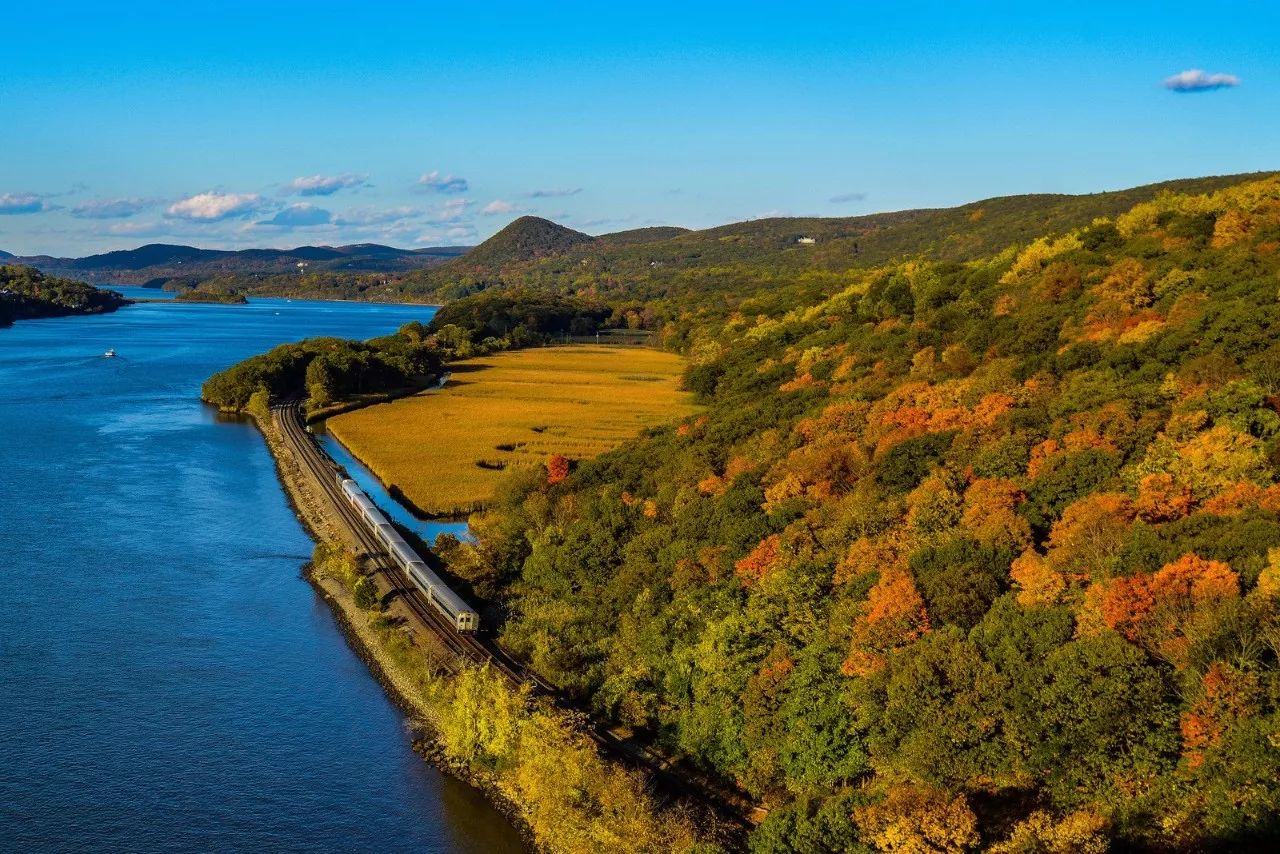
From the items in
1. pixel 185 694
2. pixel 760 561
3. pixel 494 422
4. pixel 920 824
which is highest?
pixel 760 561

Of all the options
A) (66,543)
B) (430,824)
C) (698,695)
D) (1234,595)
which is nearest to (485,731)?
(430,824)

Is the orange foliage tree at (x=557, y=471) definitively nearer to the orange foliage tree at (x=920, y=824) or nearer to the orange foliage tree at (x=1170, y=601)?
the orange foliage tree at (x=1170, y=601)

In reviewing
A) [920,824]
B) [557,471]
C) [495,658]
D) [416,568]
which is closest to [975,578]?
[920,824]

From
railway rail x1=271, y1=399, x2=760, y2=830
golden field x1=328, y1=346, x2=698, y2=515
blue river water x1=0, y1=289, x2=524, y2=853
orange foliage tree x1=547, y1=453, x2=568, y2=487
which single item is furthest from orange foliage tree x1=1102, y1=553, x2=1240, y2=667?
golden field x1=328, y1=346, x2=698, y2=515

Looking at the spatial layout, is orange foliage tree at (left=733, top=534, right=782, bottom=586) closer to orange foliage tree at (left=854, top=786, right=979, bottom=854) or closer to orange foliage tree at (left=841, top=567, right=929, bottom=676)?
orange foliage tree at (left=841, top=567, right=929, bottom=676)

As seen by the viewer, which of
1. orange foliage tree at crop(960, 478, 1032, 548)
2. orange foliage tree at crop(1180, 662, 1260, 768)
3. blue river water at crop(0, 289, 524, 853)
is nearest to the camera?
orange foliage tree at crop(1180, 662, 1260, 768)

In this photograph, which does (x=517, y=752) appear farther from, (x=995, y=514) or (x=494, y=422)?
(x=494, y=422)
